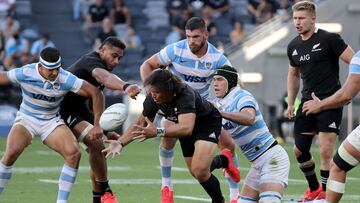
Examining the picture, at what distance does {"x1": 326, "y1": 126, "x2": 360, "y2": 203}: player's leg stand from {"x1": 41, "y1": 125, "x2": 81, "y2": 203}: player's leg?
2.81 meters

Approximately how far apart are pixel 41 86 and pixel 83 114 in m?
0.99

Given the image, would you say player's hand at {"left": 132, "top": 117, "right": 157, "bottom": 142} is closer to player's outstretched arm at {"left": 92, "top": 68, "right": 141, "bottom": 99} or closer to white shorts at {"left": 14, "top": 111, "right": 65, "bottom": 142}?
player's outstretched arm at {"left": 92, "top": 68, "right": 141, "bottom": 99}

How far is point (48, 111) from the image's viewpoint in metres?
11.3

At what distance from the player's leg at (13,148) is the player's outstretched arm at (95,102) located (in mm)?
711

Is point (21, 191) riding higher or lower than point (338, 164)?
lower

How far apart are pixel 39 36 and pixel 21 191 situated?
15.1 meters

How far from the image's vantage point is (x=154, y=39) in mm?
28297

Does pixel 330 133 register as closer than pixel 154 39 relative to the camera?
Yes

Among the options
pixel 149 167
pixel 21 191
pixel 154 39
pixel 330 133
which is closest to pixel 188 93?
pixel 330 133

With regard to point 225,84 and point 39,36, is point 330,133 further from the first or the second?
point 39,36

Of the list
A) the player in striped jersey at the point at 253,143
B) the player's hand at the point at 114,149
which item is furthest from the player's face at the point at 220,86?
the player's hand at the point at 114,149

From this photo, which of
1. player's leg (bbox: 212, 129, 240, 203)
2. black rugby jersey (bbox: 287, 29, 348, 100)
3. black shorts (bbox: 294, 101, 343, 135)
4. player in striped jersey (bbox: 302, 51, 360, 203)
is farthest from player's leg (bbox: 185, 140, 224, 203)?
black rugby jersey (bbox: 287, 29, 348, 100)

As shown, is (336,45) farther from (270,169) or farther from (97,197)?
(97,197)

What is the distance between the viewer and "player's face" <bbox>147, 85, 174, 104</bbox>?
9.53m
